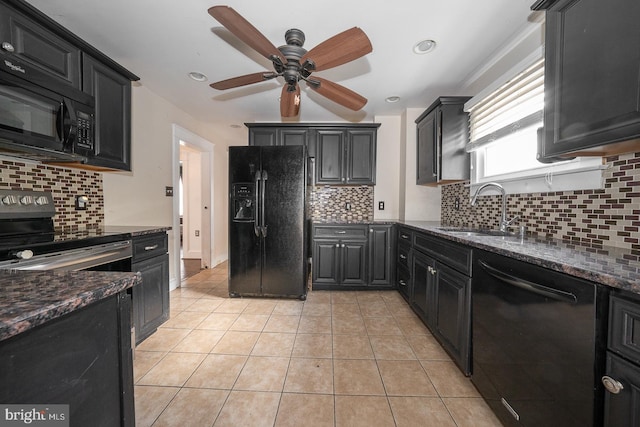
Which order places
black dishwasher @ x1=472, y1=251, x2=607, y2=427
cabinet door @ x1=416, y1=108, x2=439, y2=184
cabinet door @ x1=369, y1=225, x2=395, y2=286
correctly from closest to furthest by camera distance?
black dishwasher @ x1=472, y1=251, x2=607, y2=427 < cabinet door @ x1=416, y1=108, x2=439, y2=184 < cabinet door @ x1=369, y1=225, x2=395, y2=286

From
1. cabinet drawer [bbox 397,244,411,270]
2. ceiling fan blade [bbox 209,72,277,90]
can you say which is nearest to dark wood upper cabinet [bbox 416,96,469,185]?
cabinet drawer [bbox 397,244,411,270]

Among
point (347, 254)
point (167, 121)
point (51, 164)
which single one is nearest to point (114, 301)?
point (51, 164)

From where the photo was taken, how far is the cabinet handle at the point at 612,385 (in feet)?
2.47

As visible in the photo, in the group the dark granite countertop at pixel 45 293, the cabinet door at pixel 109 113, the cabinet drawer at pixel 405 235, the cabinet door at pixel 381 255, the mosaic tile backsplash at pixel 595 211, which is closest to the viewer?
the dark granite countertop at pixel 45 293

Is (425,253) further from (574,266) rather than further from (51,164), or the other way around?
(51,164)

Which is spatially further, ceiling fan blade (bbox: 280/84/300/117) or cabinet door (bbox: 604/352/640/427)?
ceiling fan blade (bbox: 280/84/300/117)

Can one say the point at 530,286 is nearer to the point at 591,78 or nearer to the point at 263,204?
the point at 591,78

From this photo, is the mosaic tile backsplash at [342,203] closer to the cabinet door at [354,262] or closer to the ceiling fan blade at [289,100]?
the cabinet door at [354,262]

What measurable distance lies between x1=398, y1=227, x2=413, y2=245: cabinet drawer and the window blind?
3.32 ft

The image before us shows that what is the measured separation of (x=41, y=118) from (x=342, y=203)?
10.1ft

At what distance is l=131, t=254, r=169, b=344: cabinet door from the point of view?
1.94 metres

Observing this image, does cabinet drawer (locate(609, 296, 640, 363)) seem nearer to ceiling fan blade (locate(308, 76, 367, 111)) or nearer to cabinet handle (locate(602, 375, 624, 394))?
cabinet handle (locate(602, 375, 624, 394))

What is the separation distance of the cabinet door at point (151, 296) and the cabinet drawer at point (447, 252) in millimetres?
2218

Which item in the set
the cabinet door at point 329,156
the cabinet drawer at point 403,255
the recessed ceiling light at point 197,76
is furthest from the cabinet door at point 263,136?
the cabinet drawer at point 403,255
